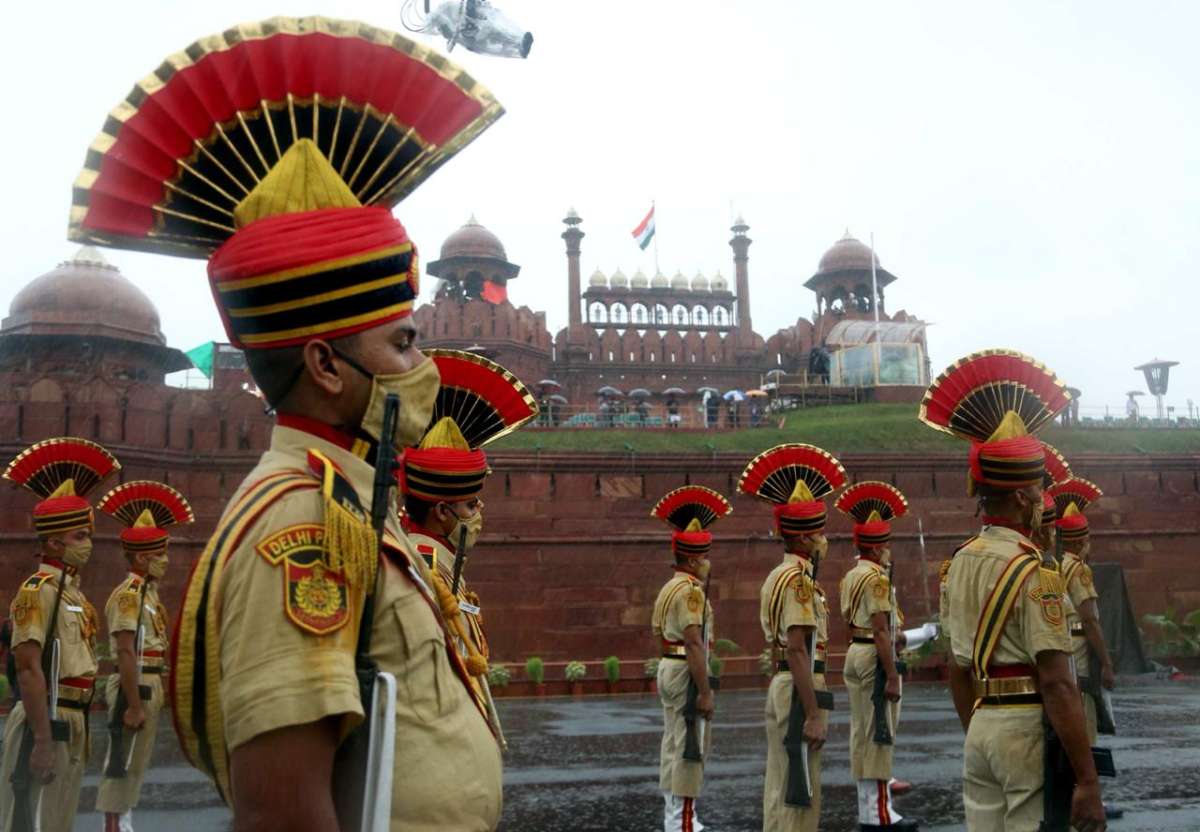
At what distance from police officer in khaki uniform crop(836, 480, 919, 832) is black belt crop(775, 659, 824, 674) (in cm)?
71

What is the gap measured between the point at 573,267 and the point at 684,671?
35.7 metres

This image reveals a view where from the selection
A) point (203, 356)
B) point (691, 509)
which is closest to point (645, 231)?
point (203, 356)

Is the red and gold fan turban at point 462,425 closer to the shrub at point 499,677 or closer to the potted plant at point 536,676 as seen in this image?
the shrub at point 499,677

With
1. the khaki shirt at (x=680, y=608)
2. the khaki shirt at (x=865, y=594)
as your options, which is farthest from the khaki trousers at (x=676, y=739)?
the khaki shirt at (x=865, y=594)

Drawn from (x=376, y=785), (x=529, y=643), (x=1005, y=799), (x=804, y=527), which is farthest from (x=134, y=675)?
(x=529, y=643)

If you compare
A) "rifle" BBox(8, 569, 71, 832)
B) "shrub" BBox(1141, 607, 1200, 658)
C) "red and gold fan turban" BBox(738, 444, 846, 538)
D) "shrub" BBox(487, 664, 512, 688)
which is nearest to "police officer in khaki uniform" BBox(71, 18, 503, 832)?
"rifle" BBox(8, 569, 71, 832)

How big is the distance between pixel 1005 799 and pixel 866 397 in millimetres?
31865

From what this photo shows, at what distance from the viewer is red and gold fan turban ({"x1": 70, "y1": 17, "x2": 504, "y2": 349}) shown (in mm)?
1951

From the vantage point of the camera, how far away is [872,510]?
34.6ft

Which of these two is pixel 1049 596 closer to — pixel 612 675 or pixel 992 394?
pixel 992 394

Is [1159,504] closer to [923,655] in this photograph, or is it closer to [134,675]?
[923,655]

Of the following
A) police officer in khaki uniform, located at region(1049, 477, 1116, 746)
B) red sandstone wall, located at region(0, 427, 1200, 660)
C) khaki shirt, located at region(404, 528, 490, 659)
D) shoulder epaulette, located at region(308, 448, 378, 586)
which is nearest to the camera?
shoulder epaulette, located at region(308, 448, 378, 586)

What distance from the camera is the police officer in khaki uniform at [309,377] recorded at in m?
1.68

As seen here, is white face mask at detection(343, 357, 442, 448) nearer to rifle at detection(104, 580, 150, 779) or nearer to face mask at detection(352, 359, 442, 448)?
face mask at detection(352, 359, 442, 448)
